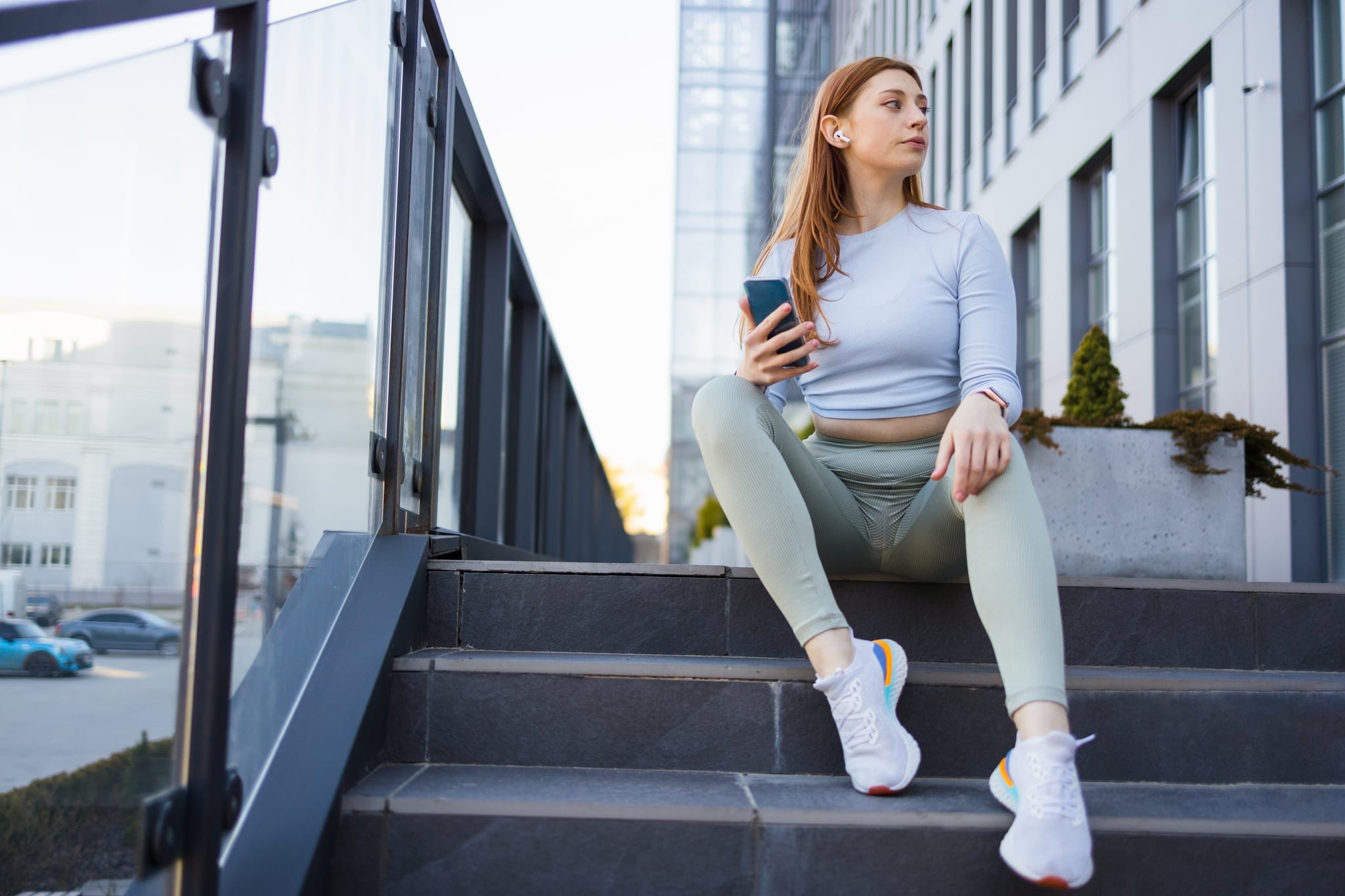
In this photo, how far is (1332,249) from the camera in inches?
216

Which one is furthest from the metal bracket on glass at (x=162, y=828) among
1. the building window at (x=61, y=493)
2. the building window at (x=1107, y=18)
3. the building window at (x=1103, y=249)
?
the building window at (x=1107, y=18)

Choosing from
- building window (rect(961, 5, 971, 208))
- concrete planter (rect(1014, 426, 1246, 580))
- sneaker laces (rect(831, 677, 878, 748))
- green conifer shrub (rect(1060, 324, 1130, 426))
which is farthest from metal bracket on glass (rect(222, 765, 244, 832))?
building window (rect(961, 5, 971, 208))

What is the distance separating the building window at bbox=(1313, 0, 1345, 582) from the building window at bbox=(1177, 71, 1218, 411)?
101 centimetres

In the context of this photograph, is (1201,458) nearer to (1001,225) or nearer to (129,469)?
(129,469)

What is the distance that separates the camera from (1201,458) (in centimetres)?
355

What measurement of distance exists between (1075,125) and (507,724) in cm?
879

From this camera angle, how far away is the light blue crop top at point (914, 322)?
201 centimetres

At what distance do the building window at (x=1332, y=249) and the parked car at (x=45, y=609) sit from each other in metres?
5.80

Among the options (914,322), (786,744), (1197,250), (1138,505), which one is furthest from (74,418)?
(1197,250)

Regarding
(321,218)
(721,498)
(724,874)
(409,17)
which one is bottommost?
(724,874)

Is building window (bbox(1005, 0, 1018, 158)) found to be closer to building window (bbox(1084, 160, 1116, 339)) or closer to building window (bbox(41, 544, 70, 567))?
building window (bbox(1084, 160, 1116, 339))

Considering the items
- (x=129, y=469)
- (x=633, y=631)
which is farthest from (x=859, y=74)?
(x=129, y=469)

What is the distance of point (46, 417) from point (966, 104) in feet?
43.9

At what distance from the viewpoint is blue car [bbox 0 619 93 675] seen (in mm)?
1087
